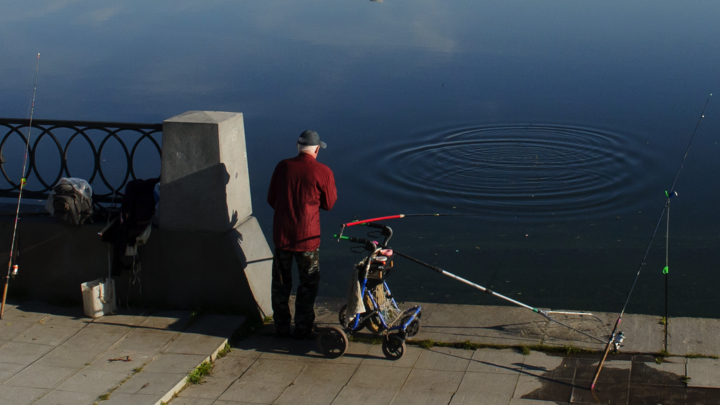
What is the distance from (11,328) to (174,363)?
176 centimetres

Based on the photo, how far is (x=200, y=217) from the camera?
675 centimetres

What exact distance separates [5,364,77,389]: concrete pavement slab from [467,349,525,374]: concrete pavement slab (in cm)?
310

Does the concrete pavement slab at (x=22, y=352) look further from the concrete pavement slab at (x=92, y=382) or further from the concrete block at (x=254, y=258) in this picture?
the concrete block at (x=254, y=258)

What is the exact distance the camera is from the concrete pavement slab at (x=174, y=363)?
19.3ft

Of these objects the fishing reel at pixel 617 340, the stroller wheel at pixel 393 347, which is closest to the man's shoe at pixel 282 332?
the stroller wheel at pixel 393 347

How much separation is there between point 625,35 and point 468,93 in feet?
24.7

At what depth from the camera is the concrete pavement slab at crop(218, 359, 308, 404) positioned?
18.2ft

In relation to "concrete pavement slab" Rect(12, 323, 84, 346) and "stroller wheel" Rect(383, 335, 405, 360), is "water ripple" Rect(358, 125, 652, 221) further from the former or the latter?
"concrete pavement slab" Rect(12, 323, 84, 346)

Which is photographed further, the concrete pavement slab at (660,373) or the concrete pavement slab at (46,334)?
the concrete pavement slab at (46,334)

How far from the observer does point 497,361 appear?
5906mm

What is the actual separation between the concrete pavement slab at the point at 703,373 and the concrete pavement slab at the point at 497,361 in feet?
3.94

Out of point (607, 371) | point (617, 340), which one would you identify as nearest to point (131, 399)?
point (607, 371)

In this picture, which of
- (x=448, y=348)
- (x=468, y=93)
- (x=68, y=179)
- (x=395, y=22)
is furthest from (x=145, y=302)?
(x=395, y=22)

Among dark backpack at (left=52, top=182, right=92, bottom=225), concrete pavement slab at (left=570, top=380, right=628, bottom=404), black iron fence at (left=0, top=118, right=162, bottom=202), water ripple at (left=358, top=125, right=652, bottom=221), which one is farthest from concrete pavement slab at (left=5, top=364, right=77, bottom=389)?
water ripple at (left=358, top=125, right=652, bottom=221)
